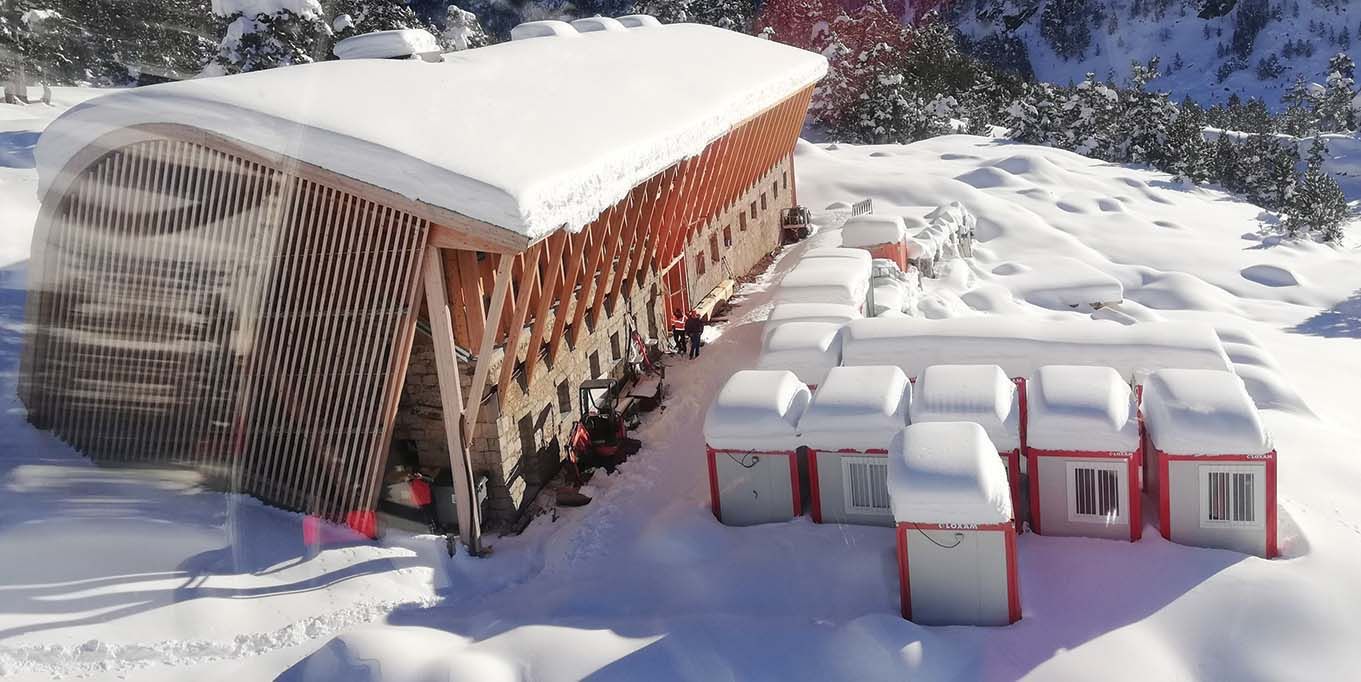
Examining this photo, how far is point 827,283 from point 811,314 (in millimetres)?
1973

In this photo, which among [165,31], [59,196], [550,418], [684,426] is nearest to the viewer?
[59,196]

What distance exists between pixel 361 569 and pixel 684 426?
7158 millimetres

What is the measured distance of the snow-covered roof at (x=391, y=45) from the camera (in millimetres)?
18922

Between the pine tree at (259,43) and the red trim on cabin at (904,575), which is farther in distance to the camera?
the pine tree at (259,43)

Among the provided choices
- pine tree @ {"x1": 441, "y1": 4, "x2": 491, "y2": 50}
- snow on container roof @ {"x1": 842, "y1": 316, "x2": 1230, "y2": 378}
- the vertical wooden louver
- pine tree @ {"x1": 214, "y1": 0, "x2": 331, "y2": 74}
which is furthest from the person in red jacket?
pine tree @ {"x1": 441, "y1": 4, "x2": 491, "y2": 50}

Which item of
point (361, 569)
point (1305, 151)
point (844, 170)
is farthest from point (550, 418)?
point (1305, 151)

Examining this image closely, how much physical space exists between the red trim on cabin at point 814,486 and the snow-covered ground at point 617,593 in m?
0.23

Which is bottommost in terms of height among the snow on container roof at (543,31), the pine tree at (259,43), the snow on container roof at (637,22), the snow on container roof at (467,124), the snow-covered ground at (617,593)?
the snow-covered ground at (617,593)

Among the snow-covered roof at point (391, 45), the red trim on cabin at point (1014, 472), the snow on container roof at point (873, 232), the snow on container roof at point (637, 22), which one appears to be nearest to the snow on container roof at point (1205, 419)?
the red trim on cabin at point (1014, 472)

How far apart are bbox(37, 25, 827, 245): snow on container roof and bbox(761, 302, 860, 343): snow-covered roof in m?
3.59

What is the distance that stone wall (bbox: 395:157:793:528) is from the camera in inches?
562

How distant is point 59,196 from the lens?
1337 cm

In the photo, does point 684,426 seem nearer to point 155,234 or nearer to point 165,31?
point 155,234

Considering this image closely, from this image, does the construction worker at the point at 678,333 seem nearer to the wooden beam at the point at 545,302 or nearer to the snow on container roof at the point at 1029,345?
the snow on container roof at the point at 1029,345
